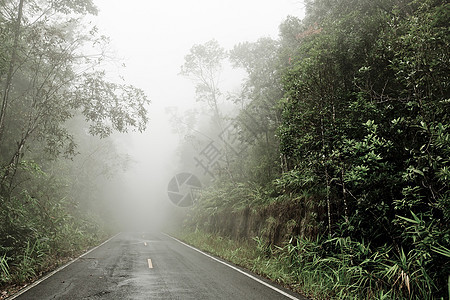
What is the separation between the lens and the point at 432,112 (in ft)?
16.1

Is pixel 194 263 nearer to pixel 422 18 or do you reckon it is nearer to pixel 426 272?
pixel 426 272

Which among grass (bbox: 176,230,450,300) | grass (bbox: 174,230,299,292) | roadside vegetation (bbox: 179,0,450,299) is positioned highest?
roadside vegetation (bbox: 179,0,450,299)

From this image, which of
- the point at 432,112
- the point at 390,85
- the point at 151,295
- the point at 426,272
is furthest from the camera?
the point at 390,85

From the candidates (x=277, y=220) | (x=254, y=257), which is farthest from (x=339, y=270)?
(x=254, y=257)

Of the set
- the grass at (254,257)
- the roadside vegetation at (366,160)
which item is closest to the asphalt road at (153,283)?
the grass at (254,257)

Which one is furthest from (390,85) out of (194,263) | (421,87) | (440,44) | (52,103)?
(52,103)

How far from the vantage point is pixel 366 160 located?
5.46 m

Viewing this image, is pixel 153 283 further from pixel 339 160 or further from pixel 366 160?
pixel 366 160

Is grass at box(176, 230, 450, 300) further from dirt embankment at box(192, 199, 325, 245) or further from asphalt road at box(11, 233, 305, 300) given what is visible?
asphalt road at box(11, 233, 305, 300)

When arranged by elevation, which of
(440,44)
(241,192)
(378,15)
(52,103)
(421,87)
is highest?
(52,103)

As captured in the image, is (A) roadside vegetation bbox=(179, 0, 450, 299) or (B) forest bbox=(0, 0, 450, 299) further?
(B) forest bbox=(0, 0, 450, 299)

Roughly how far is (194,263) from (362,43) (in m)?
8.27

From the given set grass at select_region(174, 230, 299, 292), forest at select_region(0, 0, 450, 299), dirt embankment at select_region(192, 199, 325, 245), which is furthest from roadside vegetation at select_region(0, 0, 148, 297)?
dirt embankment at select_region(192, 199, 325, 245)

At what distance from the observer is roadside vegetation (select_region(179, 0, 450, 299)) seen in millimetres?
4777
